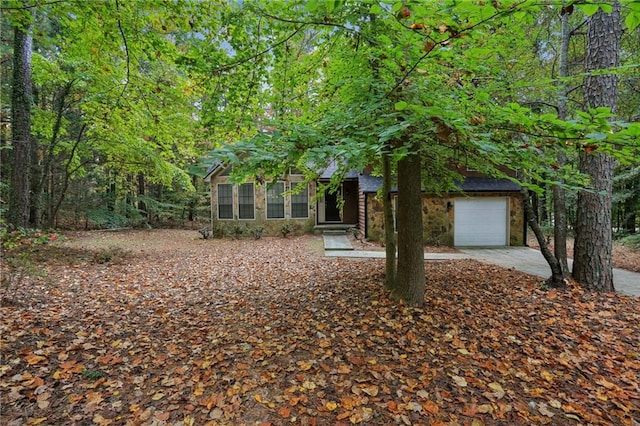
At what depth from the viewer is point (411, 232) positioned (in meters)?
4.23

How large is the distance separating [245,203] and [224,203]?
3.20 ft

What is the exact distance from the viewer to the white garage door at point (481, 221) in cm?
1080

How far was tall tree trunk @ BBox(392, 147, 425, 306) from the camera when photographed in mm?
4199

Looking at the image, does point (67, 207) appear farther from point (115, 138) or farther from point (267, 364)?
point (267, 364)

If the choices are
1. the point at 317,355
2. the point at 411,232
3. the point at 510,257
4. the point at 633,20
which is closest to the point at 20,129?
the point at 317,355

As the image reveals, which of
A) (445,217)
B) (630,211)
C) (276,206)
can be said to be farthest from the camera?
(276,206)

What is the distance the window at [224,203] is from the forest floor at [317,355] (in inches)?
319

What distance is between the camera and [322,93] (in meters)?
4.75

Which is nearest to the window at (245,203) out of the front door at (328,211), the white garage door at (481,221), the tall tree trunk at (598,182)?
the front door at (328,211)

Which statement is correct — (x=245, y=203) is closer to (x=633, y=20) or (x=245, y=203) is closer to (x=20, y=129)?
(x=20, y=129)

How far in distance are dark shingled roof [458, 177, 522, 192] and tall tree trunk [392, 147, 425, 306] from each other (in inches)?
282

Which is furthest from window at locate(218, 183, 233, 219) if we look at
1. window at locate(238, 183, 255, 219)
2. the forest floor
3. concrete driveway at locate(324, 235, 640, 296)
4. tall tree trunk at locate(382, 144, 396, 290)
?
tall tree trunk at locate(382, 144, 396, 290)

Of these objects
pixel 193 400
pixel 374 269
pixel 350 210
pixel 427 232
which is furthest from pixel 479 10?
pixel 350 210

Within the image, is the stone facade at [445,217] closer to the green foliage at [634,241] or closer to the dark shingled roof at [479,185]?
the dark shingled roof at [479,185]
